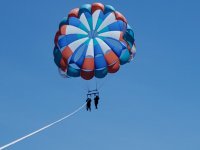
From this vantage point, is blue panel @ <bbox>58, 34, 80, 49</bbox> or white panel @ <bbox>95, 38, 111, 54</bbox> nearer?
white panel @ <bbox>95, 38, 111, 54</bbox>

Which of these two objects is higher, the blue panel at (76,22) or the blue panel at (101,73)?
the blue panel at (76,22)

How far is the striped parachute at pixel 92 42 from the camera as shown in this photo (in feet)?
84.7

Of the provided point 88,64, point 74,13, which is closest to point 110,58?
point 88,64

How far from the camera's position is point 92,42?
86.0ft

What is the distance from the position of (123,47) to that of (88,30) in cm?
259

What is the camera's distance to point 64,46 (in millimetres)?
25953

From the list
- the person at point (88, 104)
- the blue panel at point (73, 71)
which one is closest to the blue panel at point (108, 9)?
the blue panel at point (73, 71)

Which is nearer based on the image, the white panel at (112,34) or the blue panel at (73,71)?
the blue panel at (73,71)

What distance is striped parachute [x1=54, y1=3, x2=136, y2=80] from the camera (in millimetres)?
25812

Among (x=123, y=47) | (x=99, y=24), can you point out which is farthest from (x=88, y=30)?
(x=123, y=47)

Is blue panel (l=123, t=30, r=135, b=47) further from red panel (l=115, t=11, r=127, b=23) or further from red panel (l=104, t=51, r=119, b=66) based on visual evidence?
red panel (l=104, t=51, r=119, b=66)

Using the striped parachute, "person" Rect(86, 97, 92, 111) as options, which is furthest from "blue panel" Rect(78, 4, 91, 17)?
"person" Rect(86, 97, 92, 111)

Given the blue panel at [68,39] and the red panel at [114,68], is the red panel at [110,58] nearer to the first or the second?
the red panel at [114,68]

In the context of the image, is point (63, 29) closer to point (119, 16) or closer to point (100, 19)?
point (100, 19)
